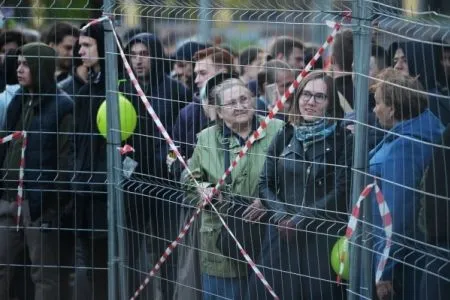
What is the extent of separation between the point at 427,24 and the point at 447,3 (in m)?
2.20

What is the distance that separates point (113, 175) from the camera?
690 centimetres

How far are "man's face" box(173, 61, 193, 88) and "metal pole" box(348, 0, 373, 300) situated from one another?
1514 millimetres

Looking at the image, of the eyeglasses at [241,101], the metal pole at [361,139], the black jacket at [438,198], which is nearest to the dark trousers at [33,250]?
the eyeglasses at [241,101]

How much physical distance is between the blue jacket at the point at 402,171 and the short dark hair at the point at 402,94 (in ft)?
0.12

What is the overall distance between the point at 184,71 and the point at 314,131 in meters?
1.31

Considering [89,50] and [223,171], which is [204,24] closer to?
[223,171]

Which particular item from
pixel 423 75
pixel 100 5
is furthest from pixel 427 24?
pixel 100 5

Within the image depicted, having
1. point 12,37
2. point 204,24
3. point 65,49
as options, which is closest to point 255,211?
point 204,24

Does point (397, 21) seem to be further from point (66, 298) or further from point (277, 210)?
point (66, 298)

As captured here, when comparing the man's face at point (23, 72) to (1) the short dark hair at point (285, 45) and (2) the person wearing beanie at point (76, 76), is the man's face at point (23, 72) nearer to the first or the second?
(2) the person wearing beanie at point (76, 76)

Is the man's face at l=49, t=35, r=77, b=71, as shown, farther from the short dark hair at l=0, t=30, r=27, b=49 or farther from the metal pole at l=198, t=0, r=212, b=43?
the metal pole at l=198, t=0, r=212, b=43

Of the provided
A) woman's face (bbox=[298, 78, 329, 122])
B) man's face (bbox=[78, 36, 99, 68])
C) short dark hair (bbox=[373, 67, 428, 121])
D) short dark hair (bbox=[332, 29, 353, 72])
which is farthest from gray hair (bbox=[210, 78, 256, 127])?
man's face (bbox=[78, 36, 99, 68])

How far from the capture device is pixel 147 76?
22.0 feet

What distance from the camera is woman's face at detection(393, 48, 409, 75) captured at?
5152 millimetres
